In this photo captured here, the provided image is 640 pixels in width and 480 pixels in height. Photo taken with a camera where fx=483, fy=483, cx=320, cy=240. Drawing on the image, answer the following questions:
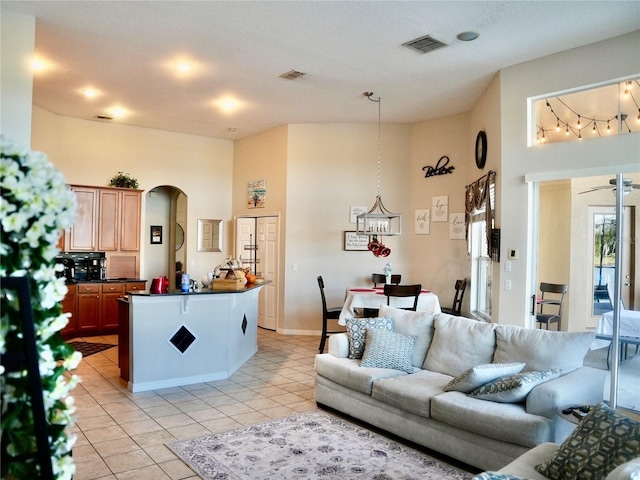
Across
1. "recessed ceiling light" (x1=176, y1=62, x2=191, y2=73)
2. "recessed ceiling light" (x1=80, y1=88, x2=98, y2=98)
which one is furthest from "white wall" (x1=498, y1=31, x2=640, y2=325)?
"recessed ceiling light" (x1=80, y1=88, x2=98, y2=98)

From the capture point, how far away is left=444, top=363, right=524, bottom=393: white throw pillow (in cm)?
329

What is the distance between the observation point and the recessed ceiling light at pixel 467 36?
4.50 m

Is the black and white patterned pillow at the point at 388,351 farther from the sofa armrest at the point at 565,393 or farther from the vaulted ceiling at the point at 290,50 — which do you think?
the vaulted ceiling at the point at 290,50

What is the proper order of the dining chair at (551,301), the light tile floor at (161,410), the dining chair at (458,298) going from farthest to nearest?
the dining chair at (458,298), the dining chair at (551,301), the light tile floor at (161,410)

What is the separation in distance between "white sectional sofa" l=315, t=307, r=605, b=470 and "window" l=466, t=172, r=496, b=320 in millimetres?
2175

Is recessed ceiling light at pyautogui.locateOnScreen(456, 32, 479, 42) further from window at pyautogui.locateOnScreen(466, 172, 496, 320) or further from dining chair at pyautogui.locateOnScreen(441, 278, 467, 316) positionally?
dining chair at pyautogui.locateOnScreen(441, 278, 467, 316)

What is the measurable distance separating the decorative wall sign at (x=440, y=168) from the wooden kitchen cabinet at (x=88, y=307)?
5.48m

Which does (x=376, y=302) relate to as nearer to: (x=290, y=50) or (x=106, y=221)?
(x=290, y=50)

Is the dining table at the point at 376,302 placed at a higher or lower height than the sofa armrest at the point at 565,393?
higher

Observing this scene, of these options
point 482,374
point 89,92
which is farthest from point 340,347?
point 89,92

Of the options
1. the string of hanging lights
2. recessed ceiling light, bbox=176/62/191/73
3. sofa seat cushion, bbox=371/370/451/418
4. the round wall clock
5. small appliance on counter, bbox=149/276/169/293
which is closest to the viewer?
sofa seat cushion, bbox=371/370/451/418

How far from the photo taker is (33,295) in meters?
1.35

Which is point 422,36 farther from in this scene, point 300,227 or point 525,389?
point 300,227

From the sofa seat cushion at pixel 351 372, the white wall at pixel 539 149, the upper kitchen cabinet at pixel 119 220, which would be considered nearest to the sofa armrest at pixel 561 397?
the sofa seat cushion at pixel 351 372
